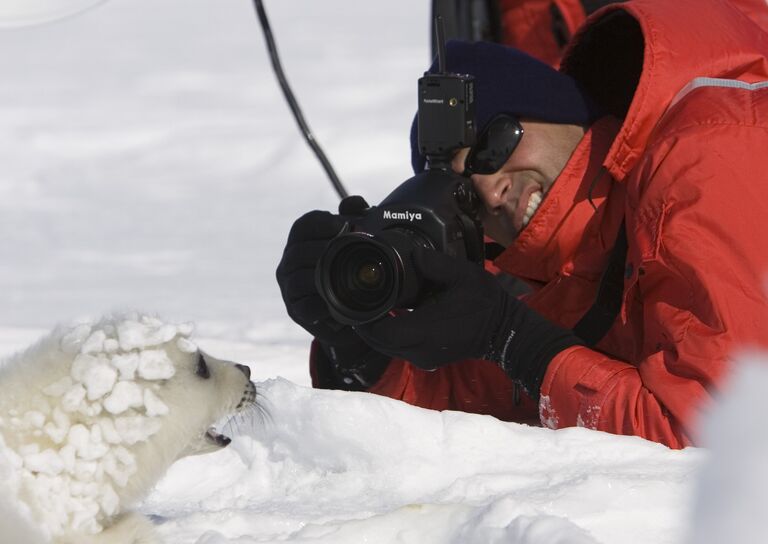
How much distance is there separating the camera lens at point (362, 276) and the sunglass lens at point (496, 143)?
0.36 metres

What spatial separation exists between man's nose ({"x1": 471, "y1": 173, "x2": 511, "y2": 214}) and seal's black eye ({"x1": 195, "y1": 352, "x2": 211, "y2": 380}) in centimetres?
91

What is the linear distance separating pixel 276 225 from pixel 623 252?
3526mm

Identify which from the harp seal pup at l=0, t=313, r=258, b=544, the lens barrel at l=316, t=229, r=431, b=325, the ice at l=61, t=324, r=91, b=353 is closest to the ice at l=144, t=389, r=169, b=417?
the harp seal pup at l=0, t=313, r=258, b=544

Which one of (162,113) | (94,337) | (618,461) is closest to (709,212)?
(618,461)

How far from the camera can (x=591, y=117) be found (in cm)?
242

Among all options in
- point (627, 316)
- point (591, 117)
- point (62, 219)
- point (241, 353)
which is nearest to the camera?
point (627, 316)

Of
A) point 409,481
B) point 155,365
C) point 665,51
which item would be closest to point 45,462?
point 155,365

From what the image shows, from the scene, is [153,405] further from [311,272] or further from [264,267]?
[264,267]

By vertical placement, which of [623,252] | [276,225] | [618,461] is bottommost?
[276,225]

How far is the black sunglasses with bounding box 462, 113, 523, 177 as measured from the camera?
7.74ft

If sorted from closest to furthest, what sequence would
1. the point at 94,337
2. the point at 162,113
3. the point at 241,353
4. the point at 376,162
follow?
the point at 94,337, the point at 241,353, the point at 376,162, the point at 162,113

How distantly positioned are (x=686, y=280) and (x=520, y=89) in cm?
56

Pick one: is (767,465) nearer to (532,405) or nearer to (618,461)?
(618,461)

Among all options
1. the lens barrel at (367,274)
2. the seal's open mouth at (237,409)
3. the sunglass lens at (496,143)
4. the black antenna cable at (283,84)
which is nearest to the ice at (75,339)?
the seal's open mouth at (237,409)
